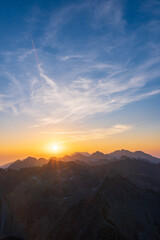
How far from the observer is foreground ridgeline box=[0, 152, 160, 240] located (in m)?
93.4

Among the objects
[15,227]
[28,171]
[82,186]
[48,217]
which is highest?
[28,171]

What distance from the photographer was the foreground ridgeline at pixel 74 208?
307 feet

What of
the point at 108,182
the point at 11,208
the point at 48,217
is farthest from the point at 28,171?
the point at 108,182

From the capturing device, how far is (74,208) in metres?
112

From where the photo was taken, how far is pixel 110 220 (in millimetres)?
94062

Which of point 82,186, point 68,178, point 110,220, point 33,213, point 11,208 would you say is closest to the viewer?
point 110,220

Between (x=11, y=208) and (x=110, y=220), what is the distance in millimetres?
87931

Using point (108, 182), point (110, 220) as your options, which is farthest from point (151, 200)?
point (110, 220)

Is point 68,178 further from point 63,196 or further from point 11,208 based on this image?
point 11,208

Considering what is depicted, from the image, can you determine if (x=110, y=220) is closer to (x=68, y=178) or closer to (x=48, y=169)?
(x=68, y=178)

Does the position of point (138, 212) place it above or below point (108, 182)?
below

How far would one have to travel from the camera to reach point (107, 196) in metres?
114

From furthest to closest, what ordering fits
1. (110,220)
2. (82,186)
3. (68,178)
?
(68,178)
(82,186)
(110,220)

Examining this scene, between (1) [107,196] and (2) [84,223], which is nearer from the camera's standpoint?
(2) [84,223]
